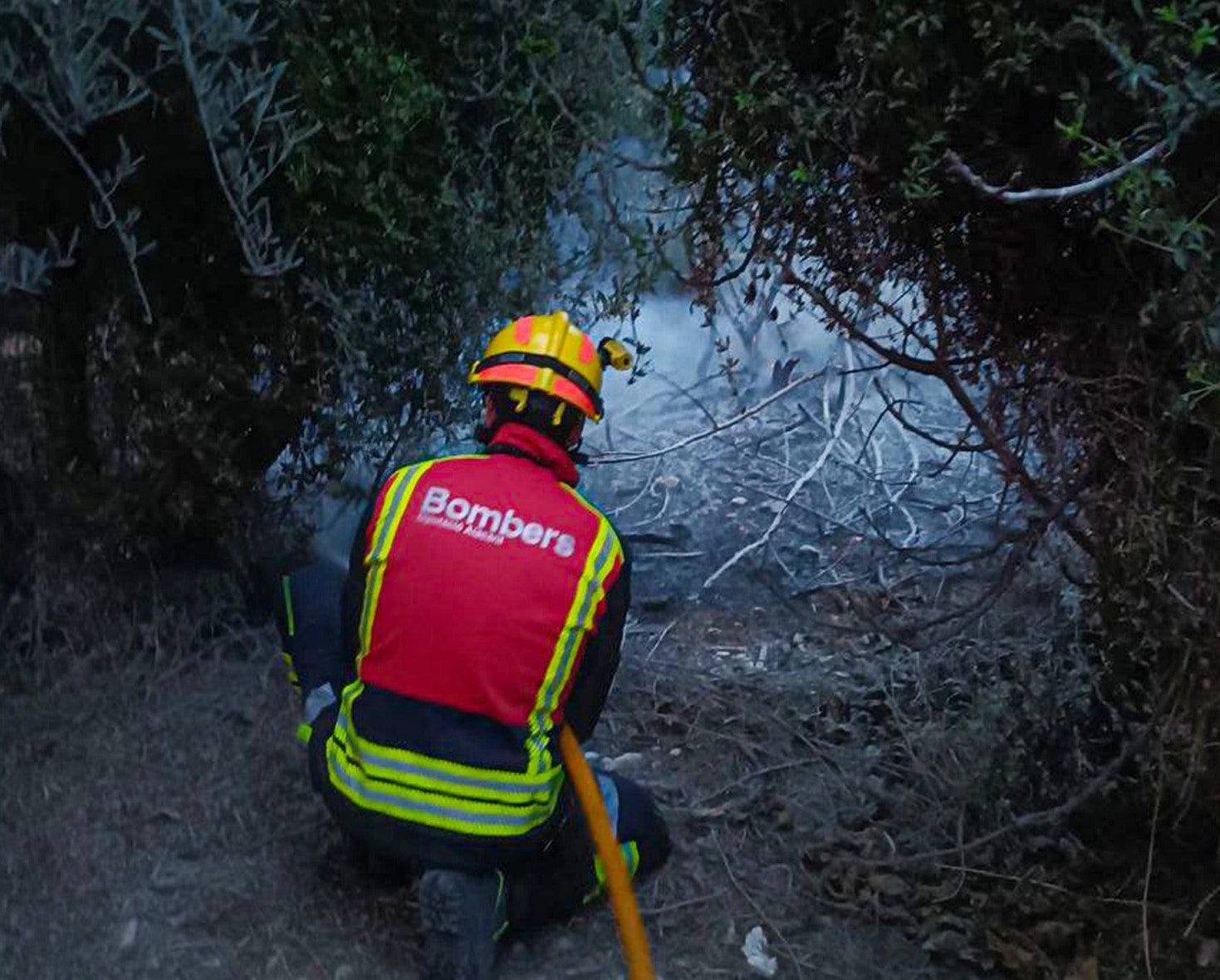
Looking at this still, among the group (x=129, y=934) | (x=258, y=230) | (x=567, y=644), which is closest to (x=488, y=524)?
(x=567, y=644)

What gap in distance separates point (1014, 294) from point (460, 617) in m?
1.40

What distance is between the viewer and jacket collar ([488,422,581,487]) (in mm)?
3344

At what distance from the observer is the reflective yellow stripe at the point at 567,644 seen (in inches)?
129

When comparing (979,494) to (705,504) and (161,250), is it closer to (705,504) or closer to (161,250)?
(705,504)

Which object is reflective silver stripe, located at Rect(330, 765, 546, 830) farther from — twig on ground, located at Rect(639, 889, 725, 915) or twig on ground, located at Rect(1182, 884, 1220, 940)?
twig on ground, located at Rect(1182, 884, 1220, 940)

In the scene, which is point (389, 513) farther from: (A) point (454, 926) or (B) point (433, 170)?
(B) point (433, 170)

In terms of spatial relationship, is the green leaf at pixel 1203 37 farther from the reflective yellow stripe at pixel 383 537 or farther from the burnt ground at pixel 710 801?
the reflective yellow stripe at pixel 383 537

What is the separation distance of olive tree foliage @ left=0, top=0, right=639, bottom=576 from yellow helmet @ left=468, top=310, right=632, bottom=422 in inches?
38.0

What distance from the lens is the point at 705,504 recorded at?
243 inches

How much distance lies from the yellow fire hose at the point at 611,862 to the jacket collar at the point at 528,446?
61 cm

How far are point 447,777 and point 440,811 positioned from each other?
3.1 inches

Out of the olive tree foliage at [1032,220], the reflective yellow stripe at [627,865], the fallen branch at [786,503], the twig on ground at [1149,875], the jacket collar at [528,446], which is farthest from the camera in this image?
the fallen branch at [786,503]

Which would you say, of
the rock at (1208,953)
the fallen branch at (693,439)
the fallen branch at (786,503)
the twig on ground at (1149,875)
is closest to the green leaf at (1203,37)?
the twig on ground at (1149,875)

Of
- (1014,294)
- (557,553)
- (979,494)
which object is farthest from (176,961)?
(979,494)
